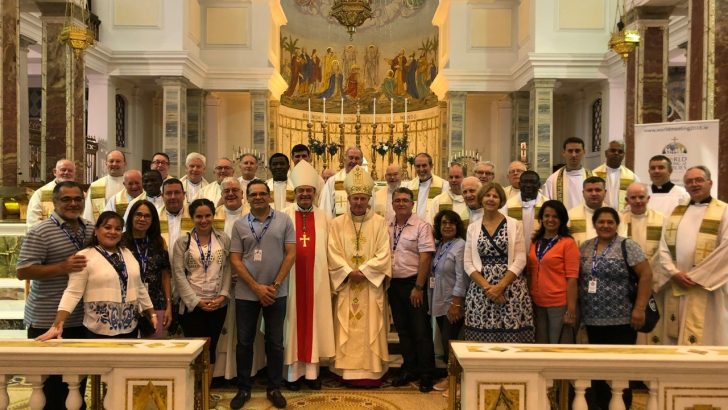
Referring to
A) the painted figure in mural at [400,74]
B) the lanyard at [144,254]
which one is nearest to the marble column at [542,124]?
the painted figure in mural at [400,74]

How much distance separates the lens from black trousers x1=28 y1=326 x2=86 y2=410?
4020 mm

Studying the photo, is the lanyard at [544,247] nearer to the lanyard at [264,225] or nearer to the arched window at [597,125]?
the lanyard at [264,225]

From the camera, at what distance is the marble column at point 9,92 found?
9.11 m

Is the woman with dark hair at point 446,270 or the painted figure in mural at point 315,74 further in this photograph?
the painted figure in mural at point 315,74

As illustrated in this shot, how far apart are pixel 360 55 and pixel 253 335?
16.5 metres

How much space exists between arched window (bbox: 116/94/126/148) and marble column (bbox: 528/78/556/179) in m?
10.7

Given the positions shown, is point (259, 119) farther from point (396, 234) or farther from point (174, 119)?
point (396, 234)

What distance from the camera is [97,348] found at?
3.43 metres

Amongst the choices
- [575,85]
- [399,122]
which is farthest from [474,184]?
[399,122]

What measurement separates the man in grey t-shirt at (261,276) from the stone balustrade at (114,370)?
171 cm

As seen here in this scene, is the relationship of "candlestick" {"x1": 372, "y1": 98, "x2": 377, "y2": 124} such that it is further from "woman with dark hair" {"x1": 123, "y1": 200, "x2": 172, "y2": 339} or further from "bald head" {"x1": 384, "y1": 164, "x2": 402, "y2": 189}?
"woman with dark hair" {"x1": 123, "y1": 200, "x2": 172, "y2": 339}

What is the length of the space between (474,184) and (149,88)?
14430mm

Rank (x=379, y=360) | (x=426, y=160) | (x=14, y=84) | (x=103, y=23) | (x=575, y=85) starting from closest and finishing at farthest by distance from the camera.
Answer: (x=379, y=360), (x=426, y=160), (x=14, y=84), (x=103, y=23), (x=575, y=85)

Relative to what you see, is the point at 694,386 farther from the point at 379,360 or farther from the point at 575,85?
the point at 575,85
